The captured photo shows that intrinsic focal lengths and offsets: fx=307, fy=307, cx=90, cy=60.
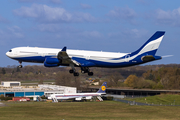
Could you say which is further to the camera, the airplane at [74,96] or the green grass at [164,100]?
the airplane at [74,96]

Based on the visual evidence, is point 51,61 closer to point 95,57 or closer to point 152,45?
point 95,57

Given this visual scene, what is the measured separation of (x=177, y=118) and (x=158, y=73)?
268ft

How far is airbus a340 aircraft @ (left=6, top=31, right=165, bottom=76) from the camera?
62.4 m

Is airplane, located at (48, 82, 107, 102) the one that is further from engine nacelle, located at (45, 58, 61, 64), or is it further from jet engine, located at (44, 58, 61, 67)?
engine nacelle, located at (45, 58, 61, 64)

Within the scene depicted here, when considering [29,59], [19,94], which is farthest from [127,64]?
[19,94]

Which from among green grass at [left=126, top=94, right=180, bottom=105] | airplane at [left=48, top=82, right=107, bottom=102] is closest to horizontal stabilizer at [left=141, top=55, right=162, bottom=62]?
green grass at [left=126, top=94, right=180, bottom=105]

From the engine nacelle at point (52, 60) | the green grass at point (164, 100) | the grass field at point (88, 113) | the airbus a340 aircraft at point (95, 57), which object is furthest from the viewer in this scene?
the green grass at point (164, 100)

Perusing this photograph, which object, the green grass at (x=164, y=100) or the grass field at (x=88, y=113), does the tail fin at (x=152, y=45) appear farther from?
the green grass at (x=164, y=100)

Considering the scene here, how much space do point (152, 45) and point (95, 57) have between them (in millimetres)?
11934

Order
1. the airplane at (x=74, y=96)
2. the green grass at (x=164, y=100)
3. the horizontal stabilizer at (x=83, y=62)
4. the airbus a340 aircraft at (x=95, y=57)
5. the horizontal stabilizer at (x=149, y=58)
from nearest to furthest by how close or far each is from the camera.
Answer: the horizontal stabilizer at (x=149, y=58) < the airbus a340 aircraft at (x=95, y=57) < the horizontal stabilizer at (x=83, y=62) < the green grass at (x=164, y=100) < the airplane at (x=74, y=96)

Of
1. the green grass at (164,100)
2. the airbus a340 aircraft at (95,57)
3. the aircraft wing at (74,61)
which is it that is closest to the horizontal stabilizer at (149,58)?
the airbus a340 aircraft at (95,57)

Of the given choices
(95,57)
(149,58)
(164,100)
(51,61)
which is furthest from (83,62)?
(164,100)

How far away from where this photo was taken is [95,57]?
207ft

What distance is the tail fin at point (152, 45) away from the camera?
62.6 m
